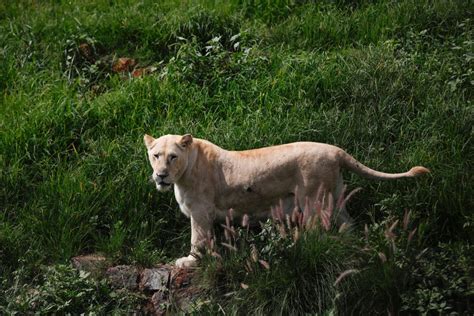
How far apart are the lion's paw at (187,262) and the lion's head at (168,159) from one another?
715 millimetres

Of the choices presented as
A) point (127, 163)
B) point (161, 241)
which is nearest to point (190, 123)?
point (127, 163)

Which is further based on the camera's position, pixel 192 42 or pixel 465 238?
pixel 192 42

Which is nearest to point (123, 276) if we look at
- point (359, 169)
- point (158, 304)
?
point (158, 304)

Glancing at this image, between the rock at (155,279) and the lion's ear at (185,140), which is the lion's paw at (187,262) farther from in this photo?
the lion's ear at (185,140)

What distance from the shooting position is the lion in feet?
26.3

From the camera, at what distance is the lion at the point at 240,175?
26.3ft

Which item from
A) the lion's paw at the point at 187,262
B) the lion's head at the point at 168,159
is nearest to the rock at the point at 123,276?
the lion's paw at the point at 187,262

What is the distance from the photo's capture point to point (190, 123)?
10031mm

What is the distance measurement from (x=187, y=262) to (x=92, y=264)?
0.98 metres

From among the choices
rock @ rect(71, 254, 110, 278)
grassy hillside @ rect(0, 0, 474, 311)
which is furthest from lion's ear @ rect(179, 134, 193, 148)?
rock @ rect(71, 254, 110, 278)

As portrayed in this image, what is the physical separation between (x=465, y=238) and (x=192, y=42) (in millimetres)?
4229

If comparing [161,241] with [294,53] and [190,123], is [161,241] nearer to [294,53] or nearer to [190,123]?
[190,123]

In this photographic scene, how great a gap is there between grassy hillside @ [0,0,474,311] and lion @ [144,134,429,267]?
574 mm

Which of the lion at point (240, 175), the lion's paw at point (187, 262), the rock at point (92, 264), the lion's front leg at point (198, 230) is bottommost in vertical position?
the rock at point (92, 264)
